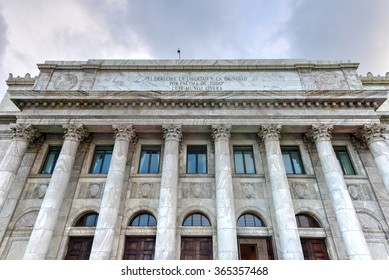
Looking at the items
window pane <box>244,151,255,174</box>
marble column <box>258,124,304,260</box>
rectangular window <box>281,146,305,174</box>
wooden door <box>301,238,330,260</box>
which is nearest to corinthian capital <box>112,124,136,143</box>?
window pane <box>244,151,255,174</box>

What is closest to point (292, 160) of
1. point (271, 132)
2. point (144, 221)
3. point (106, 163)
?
point (271, 132)

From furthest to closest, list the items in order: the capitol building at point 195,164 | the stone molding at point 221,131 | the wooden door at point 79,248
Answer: the stone molding at point 221,131 → the wooden door at point 79,248 → the capitol building at point 195,164

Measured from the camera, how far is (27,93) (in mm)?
15617

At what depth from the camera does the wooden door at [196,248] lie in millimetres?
13047

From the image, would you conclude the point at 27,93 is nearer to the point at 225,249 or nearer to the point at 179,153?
the point at 179,153

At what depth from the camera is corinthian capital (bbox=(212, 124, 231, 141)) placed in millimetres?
15184

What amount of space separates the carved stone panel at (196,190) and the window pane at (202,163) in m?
1.02

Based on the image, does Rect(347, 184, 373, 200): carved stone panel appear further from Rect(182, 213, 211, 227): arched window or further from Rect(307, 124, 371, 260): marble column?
Rect(182, 213, 211, 227): arched window

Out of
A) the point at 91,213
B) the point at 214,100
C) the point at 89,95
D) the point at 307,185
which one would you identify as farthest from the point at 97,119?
the point at 307,185

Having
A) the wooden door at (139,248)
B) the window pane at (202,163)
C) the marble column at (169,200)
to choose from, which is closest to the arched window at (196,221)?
the marble column at (169,200)

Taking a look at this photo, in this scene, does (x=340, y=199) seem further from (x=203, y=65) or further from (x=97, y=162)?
(x=97, y=162)

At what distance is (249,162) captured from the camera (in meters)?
16.1

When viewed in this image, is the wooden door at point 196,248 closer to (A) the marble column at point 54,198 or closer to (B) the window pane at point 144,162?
(B) the window pane at point 144,162

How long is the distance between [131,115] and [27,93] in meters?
6.49
